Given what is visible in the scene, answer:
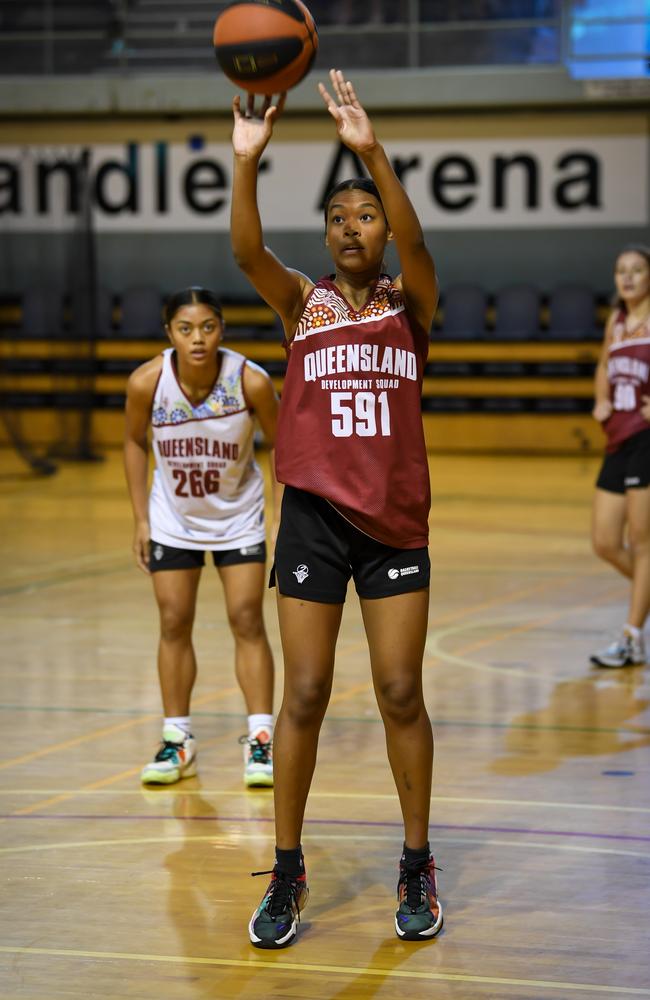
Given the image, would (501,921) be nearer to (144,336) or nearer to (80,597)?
(80,597)

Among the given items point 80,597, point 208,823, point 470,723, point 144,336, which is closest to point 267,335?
point 144,336

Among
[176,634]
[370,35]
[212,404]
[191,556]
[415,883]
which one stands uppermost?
[370,35]

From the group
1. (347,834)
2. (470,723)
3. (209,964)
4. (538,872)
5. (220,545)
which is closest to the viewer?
(209,964)

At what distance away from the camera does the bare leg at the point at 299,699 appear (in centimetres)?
344

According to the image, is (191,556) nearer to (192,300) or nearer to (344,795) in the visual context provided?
(192,300)

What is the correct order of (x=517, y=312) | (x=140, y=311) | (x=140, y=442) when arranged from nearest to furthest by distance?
(x=140, y=442) → (x=517, y=312) → (x=140, y=311)

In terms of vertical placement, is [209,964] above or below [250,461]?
below

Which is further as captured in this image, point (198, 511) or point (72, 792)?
point (198, 511)

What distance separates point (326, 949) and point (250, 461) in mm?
2122

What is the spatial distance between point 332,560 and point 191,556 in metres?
1.61

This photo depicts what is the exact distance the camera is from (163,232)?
64.8 feet

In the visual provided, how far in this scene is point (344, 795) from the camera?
4656 mm

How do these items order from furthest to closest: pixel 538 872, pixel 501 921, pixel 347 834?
pixel 347 834
pixel 538 872
pixel 501 921

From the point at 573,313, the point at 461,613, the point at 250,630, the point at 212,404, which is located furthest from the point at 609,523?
the point at 573,313
